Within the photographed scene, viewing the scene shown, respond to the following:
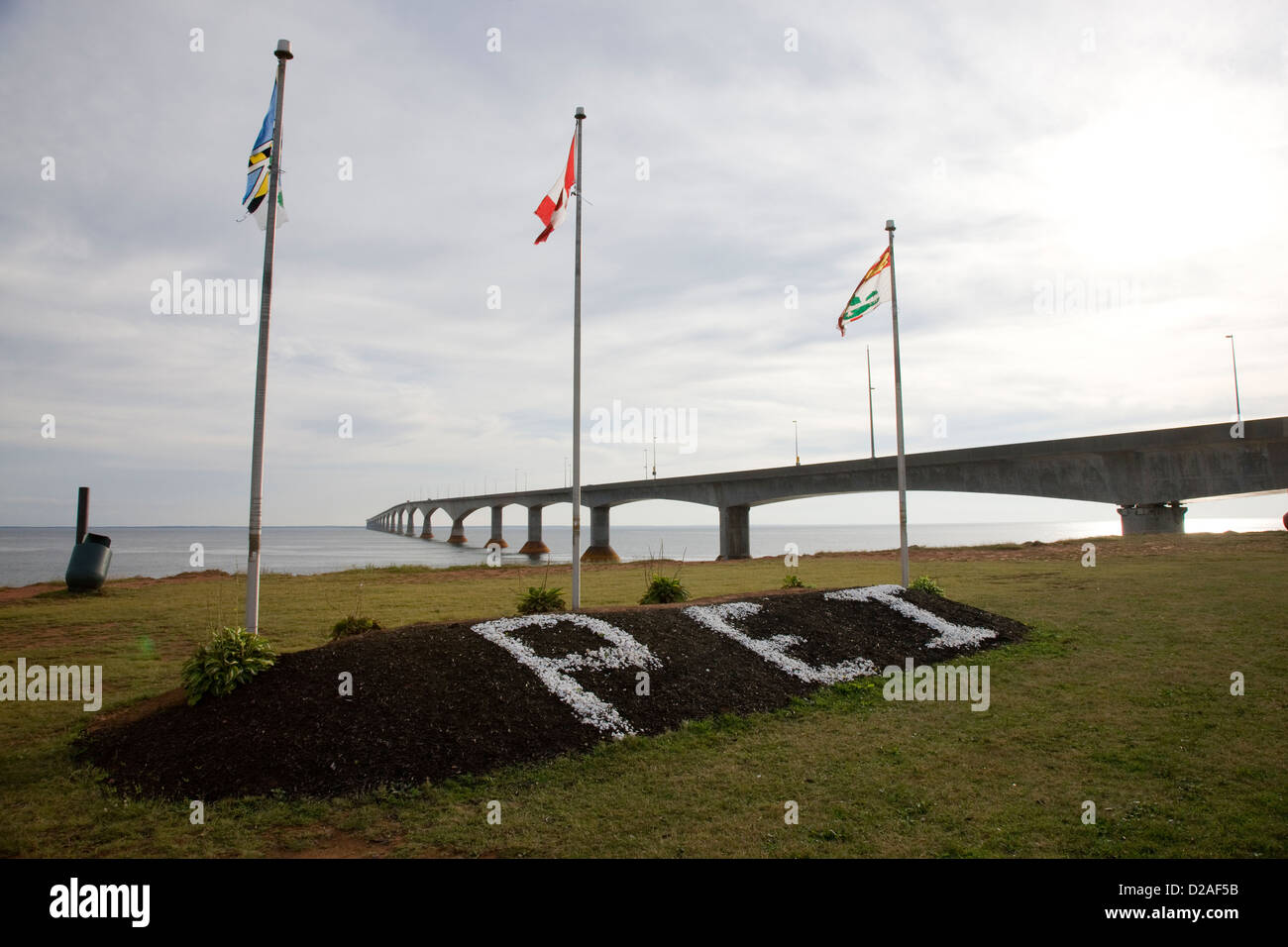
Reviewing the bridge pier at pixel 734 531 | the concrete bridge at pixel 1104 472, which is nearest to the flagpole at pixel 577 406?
the concrete bridge at pixel 1104 472

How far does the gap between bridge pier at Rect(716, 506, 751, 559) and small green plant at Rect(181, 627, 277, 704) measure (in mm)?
47867

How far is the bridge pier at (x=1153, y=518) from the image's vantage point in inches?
1384

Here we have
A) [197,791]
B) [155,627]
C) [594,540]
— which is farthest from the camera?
[594,540]

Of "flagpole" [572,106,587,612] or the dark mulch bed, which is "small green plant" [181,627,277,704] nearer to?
the dark mulch bed

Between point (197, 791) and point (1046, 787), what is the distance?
28.3ft

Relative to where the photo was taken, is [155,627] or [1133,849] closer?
[1133,849]

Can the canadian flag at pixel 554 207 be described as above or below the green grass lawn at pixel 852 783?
above

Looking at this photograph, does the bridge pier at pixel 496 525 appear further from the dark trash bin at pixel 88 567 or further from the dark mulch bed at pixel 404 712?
the dark mulch bed at pixel 404 712

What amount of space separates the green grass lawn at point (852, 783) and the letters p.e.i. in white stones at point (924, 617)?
0.87m
